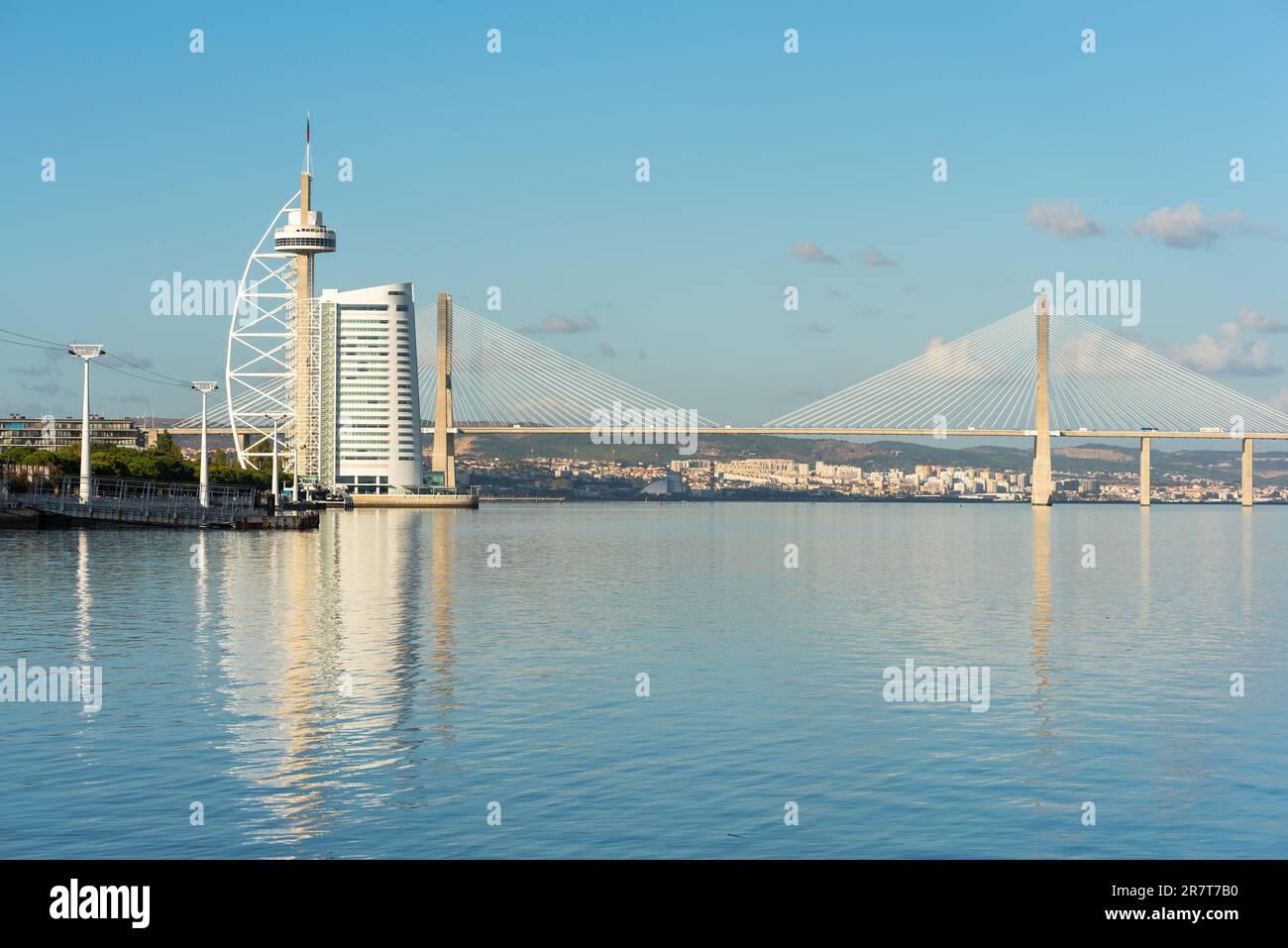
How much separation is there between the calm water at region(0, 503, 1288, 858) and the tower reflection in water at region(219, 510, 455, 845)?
0.10m

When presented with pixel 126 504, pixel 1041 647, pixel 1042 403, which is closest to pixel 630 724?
pixel 1041 647

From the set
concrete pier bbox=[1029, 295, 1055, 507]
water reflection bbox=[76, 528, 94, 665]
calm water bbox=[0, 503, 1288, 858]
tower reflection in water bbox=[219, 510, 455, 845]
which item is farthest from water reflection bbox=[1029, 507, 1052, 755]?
concrete pier bbox=[1029, 295, 1055, 507]

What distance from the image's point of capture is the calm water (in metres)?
17.2

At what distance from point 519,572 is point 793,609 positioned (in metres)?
20.8

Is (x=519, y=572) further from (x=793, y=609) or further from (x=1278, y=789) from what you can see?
(x=1278, y=789)

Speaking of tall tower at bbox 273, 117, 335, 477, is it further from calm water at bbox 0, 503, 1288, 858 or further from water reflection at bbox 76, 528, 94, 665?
calm water at bbox 0, 503, 1288, 858

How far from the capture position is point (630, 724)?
2428cm

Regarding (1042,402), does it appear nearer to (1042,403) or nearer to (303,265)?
(1042,403)

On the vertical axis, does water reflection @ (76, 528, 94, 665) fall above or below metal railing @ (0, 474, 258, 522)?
below

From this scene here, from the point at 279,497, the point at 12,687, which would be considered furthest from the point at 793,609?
the point at 279,497

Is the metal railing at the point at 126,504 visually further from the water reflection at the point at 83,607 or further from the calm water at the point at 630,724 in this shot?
the calm water at the point at 630,724

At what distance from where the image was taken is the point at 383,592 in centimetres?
5244

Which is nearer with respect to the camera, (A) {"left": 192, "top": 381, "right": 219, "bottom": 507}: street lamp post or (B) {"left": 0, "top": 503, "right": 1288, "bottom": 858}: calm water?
(B) {"left": 0, "top": 503, "right": 1288, "bottom": 858}: calm water

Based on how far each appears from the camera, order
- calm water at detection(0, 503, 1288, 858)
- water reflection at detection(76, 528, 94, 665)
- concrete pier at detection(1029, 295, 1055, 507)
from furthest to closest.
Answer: concrete pier at detection(1029, 295, 1055, 507) → water reflection at detection(76, 528, 94, 665) → calm water at detection(0, 503, 1288, 858)
